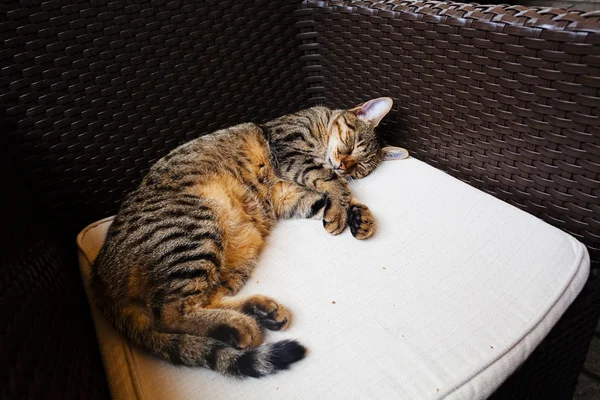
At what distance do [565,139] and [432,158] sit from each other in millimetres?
459

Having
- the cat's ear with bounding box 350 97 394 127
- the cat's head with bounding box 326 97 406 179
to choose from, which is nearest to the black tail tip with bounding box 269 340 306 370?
the cat's head with bounding box 326 97 406 179

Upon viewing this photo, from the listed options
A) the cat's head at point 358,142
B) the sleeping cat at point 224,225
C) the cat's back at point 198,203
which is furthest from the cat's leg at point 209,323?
the cat's head at point 358,142

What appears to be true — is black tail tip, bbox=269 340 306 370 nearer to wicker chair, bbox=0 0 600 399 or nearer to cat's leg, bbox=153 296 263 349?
cat's leg, bbox=153 296 263 349

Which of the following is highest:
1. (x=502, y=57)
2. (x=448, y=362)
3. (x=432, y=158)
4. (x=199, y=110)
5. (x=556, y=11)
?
(x=556, y=11)

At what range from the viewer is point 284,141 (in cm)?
159

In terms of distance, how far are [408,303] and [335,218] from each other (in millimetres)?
381

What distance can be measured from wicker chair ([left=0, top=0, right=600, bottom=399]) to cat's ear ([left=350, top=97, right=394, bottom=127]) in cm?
4

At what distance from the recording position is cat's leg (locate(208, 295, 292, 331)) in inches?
38.1

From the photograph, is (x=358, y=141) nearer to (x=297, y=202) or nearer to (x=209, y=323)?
(x=297, y=202)

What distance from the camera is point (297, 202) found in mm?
1454

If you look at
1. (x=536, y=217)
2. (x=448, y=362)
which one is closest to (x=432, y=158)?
(x=536, y=217)

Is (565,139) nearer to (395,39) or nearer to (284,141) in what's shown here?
(395,39)

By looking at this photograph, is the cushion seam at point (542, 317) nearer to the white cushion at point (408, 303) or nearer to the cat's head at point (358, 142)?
the white cushion at point (408, 303)

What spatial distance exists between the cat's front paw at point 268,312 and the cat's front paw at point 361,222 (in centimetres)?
33
